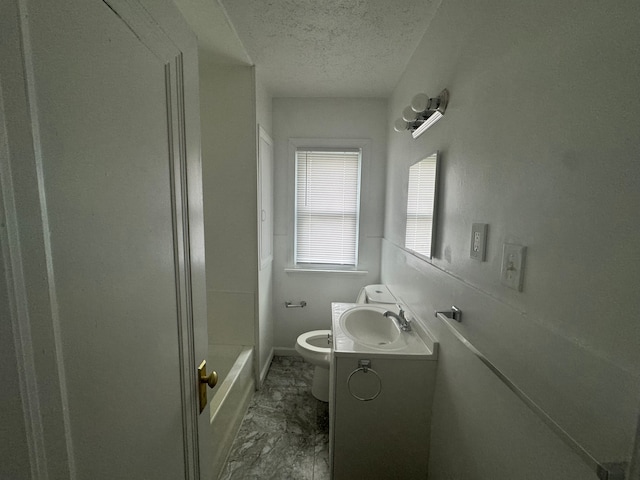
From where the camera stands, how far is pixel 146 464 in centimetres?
55

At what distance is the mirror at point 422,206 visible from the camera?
1.26m

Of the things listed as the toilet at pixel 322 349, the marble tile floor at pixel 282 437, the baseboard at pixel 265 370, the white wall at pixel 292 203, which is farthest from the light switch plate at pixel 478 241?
the baseboard at pixel 265 370

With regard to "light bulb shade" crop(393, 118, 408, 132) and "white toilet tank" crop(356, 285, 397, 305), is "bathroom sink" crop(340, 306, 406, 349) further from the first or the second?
"light bulb shade" crop(393, 118, 408, 132)

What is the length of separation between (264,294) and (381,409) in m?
1.29

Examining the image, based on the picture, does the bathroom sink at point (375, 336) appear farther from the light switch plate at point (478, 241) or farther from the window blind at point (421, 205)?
the light switch plate at point (478, 241)

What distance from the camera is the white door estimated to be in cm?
32

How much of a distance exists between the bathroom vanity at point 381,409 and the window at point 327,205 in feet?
4.25

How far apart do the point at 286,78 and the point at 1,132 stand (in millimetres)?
2126

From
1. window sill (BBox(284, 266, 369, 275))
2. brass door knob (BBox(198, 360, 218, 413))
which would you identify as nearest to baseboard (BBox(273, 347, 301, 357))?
window sill (BBox(284, 266, 369, 275))

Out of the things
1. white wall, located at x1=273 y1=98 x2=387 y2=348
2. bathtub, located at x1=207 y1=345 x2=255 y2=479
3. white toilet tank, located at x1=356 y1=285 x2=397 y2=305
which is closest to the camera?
bathtub, located at x1=207 y1=345 x2=255 y2=479

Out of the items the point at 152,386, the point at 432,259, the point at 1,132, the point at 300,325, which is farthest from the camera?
the point at 300,325

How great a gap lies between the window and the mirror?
0.87m

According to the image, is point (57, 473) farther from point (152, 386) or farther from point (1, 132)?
point (1, 132)

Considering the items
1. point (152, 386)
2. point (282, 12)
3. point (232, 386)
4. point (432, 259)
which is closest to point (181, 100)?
point (152, 386)
